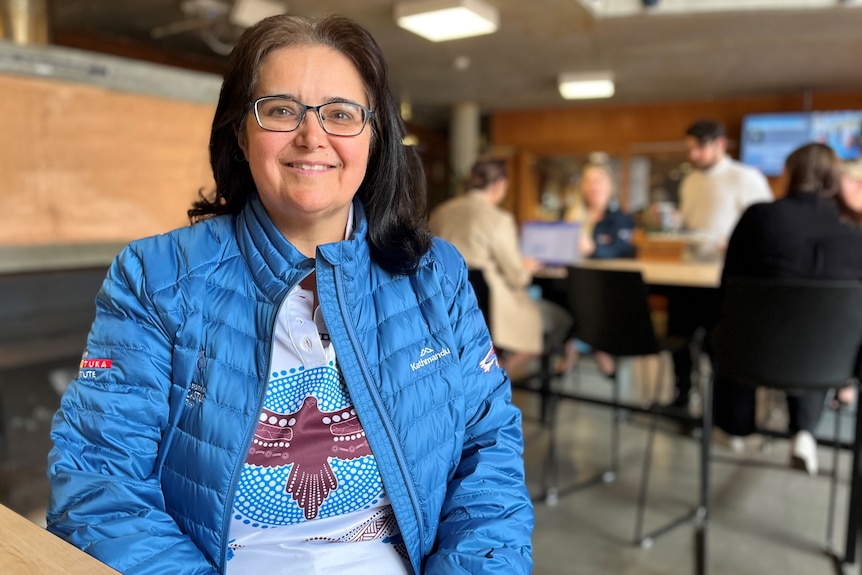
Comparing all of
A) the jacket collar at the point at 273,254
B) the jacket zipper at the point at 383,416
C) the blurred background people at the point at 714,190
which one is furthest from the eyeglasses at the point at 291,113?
the blurred background people at the point at 714,190

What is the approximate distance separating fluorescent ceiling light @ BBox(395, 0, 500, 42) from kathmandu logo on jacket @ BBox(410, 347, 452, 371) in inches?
138

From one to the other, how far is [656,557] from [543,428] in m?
1.37

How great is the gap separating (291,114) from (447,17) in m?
3.64

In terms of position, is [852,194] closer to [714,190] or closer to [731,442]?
[714,190]

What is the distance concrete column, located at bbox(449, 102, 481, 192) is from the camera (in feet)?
28.2

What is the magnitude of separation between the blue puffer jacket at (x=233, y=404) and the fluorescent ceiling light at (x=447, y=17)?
11.4 ft

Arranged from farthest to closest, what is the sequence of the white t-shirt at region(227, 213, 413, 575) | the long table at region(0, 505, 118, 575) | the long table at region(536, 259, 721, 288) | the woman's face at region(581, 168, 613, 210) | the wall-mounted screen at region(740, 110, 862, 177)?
the wall-mounted screen at region(740, 110, 862, 177), the woman's face at region(581, 168, 613, 210), the long table at region(536, 259, 721, 288), the white t-shirt at region(227, 213, 413, 575), the long table at region(0, 505, 118, 575)

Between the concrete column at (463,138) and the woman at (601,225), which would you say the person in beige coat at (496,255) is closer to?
the woman at (601,225)

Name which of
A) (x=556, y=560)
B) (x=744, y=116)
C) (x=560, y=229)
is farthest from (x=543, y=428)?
(x=744, y=116)

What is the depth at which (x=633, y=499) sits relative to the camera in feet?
8.80

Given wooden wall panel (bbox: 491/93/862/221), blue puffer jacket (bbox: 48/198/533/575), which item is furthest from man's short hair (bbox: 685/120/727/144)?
wooden wall panel (bbox: 491/93/862/221)

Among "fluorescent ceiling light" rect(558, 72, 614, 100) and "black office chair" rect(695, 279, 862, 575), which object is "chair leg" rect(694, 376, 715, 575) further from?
"fluorescent ceiling light" rect(558, 72, 614, 100)

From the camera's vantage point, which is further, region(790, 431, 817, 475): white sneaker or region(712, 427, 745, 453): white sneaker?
region(712, 427, 745, 453): white sneaker

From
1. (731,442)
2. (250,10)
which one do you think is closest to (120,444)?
(731,442)
